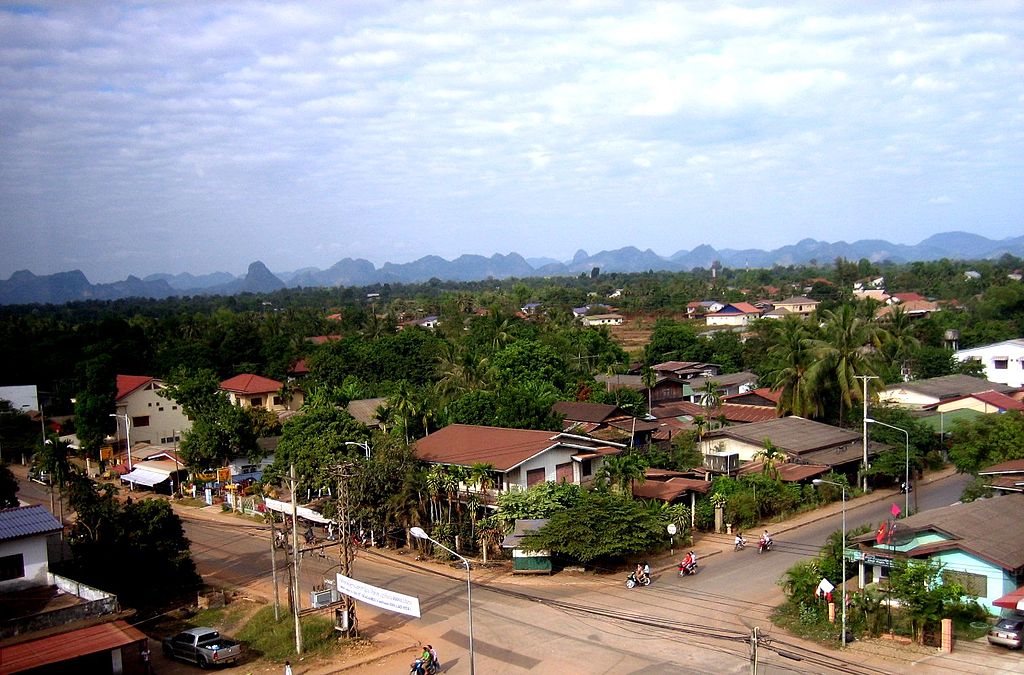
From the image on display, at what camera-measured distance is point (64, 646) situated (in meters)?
18.3

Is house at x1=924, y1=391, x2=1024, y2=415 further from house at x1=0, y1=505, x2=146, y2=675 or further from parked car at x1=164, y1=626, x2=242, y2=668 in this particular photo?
house at x1=0, y1=505, x2=146, y2=675

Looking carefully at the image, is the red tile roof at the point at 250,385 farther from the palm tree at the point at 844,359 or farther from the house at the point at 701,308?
the house at the point at 701,308

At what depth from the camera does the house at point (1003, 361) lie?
5822 centimetres

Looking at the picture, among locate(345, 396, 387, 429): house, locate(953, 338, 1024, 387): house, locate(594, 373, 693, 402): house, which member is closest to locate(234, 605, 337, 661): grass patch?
locate(345, 396, 387, 429): house

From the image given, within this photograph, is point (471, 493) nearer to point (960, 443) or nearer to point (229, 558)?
point (229, 558)

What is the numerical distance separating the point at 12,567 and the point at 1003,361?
199ft

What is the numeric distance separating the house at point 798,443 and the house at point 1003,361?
24.9 metres

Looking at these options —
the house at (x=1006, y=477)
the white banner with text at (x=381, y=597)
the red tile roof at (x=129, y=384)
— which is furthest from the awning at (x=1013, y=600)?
the red tile roof at (x=129, y=384)

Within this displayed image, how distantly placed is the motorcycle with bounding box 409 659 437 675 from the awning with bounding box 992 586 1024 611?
45.2 feet

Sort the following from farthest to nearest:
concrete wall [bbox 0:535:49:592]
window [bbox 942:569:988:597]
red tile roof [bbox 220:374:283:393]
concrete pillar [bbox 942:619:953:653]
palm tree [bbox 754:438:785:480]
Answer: red tile roof [bbox 220:374:283:393]
palm tree [bbox 754:438:785:480]
concrete wall [bbox 0:535:49:592]
window [bbox 942:569:988:597]
concrete pillar [bbox 942:619:953:653]

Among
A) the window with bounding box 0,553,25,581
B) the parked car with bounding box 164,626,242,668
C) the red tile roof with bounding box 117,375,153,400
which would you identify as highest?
the red tile roof with bounding box 117,375,153,400

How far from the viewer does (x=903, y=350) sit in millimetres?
62906

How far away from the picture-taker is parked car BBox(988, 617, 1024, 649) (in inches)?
765

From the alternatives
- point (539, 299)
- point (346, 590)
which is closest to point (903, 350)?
point (346, 590)
